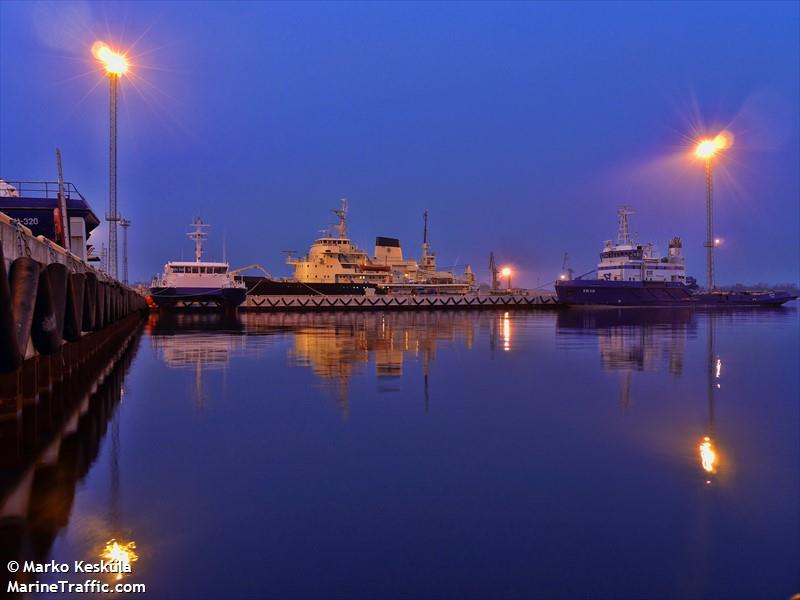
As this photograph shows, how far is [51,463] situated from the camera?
8305mm

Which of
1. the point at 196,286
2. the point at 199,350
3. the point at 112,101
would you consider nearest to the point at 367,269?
the point at 196,286

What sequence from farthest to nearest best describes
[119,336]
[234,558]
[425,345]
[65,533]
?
[119,336] < [425,345] < [65,533] < [234,558]

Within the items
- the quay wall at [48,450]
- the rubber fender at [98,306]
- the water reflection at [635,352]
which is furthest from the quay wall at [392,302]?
the quay wall at [48,450]

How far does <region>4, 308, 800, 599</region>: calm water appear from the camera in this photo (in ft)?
17.0

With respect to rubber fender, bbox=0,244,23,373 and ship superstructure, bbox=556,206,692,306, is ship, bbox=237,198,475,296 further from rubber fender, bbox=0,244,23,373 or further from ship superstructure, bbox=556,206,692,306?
rubber fender, bbox=0,244,23,373

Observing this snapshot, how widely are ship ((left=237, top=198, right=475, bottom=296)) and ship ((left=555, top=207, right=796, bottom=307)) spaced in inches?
771

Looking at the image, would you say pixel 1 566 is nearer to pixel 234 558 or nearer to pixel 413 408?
pixel 234 558

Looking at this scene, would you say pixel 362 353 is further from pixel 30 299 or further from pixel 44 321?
pixel 30 299

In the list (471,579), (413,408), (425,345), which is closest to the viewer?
(471,579)

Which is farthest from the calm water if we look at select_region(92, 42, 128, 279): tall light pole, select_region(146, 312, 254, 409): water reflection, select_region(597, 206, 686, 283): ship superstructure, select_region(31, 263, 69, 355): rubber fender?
select_region(597, 206, 686, 283): ship superstructure

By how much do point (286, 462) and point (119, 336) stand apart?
25.6 m

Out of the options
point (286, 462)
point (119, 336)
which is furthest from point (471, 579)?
point (119, 336)

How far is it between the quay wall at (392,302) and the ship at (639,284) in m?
5.25

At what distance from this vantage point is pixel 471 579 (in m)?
5.05
